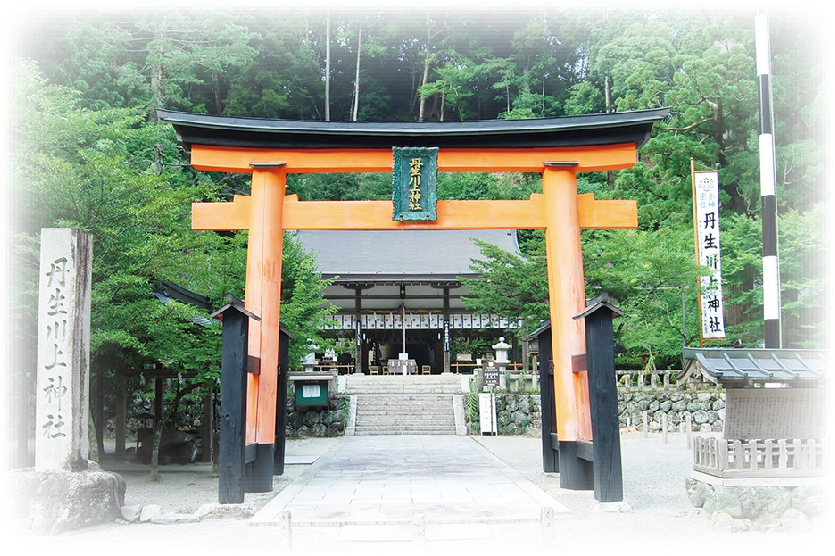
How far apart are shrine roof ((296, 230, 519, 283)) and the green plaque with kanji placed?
557 inches

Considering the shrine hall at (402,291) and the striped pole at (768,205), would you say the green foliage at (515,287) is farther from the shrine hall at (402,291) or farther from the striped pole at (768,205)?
the striped pole at (768,205)

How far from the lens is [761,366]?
7520mm

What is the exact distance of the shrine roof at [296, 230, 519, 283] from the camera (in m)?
25.3

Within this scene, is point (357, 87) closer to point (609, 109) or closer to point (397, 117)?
point (397, 117)

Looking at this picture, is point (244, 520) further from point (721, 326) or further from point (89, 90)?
point (89, 90)

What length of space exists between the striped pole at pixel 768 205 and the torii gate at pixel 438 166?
3.74m

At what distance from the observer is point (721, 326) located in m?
19.3

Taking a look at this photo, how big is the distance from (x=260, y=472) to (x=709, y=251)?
1511 cm

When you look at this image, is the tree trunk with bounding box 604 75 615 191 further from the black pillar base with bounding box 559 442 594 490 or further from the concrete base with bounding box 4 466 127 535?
the concrete base with bounding box 4 466 127 535

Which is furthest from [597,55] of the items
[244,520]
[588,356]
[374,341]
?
[244,520]

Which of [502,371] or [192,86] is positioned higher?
[192,86]

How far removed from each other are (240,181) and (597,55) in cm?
2117

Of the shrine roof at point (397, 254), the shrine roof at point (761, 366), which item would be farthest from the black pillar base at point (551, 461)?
the shrine roof at point (397, 254)

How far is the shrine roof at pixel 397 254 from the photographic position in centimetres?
2530
